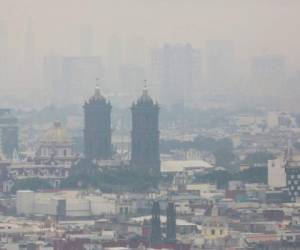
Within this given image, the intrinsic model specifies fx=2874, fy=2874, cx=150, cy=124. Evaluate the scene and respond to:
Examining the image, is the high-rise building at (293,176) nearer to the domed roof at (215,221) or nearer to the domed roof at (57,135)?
the domed roof at (215,221)

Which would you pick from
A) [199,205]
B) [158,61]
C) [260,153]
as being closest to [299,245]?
[199,205]

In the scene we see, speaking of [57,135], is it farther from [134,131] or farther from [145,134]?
[145,134]

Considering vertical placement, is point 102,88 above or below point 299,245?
above

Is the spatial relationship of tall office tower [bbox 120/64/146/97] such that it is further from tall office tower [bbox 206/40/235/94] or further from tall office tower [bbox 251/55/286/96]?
tall office tower [bbox 251/55/286/96]

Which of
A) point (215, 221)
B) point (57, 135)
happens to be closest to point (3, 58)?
point (57, 135)

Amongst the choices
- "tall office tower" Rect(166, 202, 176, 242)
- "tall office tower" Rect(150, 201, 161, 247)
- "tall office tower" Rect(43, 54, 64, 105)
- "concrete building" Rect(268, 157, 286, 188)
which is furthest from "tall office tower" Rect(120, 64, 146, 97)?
"tall office tower" Rect(150, 201, 161, 247)

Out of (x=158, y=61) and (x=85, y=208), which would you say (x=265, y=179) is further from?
(x=158, y=61)
